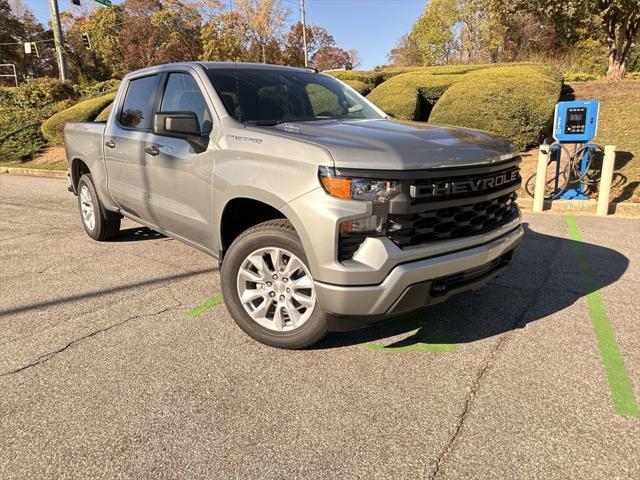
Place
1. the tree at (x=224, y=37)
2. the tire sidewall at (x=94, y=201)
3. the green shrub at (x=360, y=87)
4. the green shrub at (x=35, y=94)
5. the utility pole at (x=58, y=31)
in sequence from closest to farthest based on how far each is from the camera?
the tire sidewall at (x=94, y=201) < the green shrub at (x=360, y=87) < the green shrub at (x=35, y=94) < the utility pole at (x=58, y=31) < the tree at (x=224, y=37)

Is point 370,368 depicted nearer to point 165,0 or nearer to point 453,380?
point 453,380

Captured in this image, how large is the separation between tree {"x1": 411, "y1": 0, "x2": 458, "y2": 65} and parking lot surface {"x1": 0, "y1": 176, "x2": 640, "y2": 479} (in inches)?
1690

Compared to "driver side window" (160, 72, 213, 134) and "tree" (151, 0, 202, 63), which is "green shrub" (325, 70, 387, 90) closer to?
"driver side window" (160, 72, 213, 134)

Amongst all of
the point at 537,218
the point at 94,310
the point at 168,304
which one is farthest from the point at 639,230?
the point at 94,310

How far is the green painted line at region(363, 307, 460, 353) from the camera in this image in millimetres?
3207

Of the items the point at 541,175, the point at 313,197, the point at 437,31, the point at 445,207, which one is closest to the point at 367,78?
the point at 541,175

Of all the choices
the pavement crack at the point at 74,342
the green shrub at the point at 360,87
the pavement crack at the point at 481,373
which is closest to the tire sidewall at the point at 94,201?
the pavement crack at the point at 74,342

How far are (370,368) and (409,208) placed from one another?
1051 millimetres

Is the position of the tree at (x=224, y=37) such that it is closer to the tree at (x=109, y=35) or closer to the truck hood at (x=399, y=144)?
the tree at (x=109, y=35)

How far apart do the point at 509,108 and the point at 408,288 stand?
824 cm

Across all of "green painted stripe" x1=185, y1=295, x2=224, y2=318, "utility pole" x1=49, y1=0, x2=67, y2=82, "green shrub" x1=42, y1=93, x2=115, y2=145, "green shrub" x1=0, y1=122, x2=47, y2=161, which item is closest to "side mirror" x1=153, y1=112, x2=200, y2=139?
"green painted stripe" x1=185, y1=295, x2=224, y2=318

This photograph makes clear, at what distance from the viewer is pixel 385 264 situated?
2568 millimetres

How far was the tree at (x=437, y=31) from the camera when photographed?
41662 mm

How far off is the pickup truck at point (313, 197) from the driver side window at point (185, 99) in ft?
0.05
